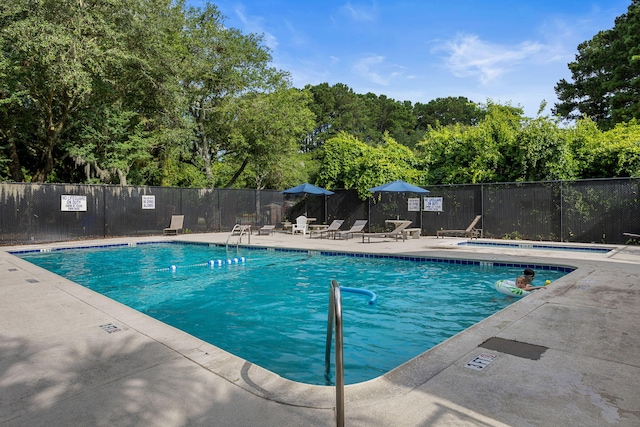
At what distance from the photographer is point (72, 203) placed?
14.3m

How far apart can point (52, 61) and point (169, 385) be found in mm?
15097

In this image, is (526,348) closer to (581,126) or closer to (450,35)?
(581,126)

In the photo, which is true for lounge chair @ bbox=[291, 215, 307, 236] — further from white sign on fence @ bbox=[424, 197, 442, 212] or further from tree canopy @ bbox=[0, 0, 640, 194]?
white sign on fence @ bbox=[424, 197, 442, 212]

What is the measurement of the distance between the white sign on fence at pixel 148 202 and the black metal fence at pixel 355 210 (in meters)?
0.04

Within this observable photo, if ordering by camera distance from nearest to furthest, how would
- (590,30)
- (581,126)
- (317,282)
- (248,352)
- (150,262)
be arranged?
(248,352) < (317,282) < (150,262) < (581,126) < (590,30)

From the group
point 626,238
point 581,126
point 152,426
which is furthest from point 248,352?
point 581,126

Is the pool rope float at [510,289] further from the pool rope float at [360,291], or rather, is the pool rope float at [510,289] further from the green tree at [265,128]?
the green tree at [265,128]

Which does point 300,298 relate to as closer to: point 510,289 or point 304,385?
point 510,289

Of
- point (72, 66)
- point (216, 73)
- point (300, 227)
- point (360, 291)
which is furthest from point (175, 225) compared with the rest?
point (360, 291)

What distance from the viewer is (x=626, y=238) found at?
38.2 feet

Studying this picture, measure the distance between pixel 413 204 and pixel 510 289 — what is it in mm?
9724

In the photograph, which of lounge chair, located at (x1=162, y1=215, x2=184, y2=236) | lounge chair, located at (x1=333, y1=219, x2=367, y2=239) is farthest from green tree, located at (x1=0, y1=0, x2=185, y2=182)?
lounge chair, located at (x1=333, y1=219, x2=367, y2=239)

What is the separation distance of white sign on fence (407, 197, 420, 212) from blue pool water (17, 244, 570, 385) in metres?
6.24

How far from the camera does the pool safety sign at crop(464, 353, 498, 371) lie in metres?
2.83
